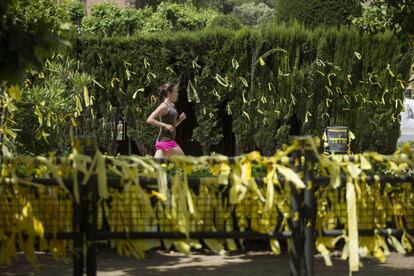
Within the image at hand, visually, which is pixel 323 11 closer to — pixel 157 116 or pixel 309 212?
pixel 157 116

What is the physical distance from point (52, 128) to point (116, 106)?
1.87 m

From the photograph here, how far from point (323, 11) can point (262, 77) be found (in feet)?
5.73

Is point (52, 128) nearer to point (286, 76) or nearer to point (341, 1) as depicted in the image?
point (286, 76)

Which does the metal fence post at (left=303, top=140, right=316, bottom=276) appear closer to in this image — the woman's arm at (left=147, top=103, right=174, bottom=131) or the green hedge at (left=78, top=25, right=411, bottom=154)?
the woman's arm at (left=147, top=103, right=174, bottom=131)

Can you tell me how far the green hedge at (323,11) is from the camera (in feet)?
44.5

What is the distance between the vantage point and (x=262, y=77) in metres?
13.0

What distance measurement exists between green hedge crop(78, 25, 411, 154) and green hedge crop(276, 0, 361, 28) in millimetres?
632

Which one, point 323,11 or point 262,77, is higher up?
point 323,11

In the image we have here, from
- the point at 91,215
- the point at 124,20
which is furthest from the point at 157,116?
the point at 124,20

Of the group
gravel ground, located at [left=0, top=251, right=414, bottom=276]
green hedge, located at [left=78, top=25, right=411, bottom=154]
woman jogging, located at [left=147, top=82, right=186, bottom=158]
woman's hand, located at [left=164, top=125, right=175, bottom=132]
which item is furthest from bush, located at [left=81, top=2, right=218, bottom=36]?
gravel ground, located at [left=0, top=251, right=414, bottom=276]

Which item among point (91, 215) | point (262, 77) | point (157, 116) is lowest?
point (91, 215)

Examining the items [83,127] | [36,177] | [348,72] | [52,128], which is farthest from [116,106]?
[36,177]

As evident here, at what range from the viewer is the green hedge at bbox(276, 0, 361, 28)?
44.5ft

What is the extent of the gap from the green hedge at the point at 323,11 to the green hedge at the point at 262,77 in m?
0.63
